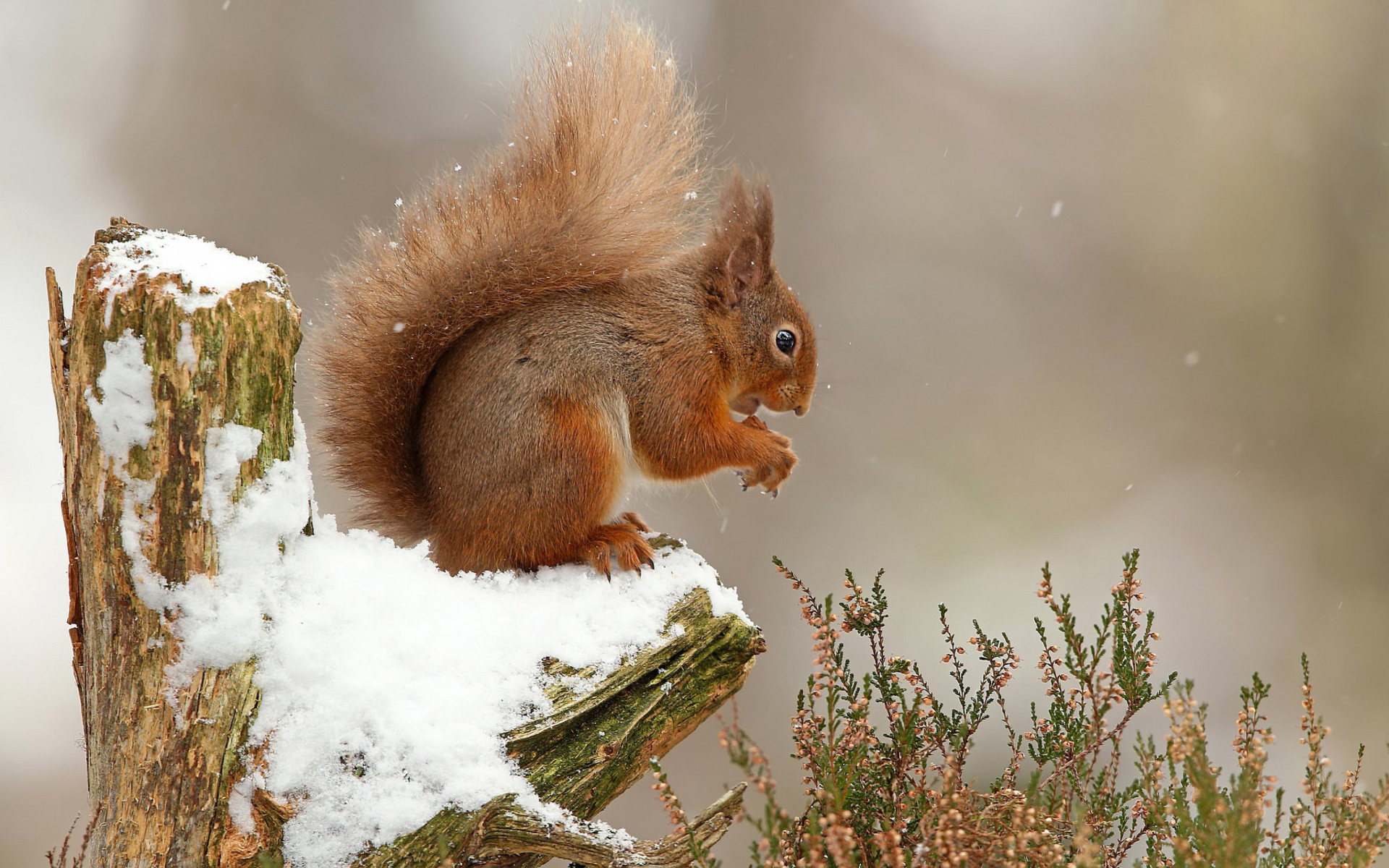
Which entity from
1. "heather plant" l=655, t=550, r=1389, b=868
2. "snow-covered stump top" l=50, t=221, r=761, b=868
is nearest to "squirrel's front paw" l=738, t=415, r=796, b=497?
"heather plant" l=655, t=550, r=1389, b=868

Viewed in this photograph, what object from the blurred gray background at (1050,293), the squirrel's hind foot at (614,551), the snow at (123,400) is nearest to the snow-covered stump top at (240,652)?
the snow at (123,400)

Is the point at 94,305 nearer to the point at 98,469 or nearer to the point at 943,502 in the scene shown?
the point at 98,469

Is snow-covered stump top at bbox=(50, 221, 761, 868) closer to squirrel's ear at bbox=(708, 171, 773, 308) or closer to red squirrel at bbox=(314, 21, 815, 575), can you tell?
red squirrel at bbox=(314, 21, 815, 575)

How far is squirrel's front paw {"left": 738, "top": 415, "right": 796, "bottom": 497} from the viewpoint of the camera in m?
1.50

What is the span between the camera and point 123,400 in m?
0.92

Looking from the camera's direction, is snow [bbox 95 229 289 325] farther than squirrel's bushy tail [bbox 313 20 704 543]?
No

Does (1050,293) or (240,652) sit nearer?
(240,652)

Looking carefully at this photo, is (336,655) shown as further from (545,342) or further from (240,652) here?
(545,342)

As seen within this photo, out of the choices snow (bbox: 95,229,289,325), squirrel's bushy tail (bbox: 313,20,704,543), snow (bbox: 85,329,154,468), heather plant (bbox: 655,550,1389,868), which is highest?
squirrel's bushy tail (bbox: 313,20,704,543)

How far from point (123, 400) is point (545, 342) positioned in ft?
1.85

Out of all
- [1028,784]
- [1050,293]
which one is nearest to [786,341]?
[1028,784]

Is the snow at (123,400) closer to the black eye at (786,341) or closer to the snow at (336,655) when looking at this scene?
the snow at (336,655)

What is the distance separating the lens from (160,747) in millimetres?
905

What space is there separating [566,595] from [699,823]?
400 millimetres
